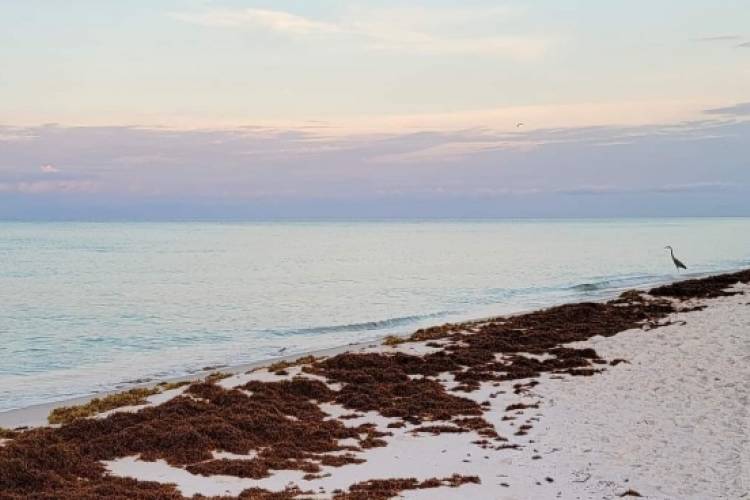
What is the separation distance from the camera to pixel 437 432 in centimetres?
1434

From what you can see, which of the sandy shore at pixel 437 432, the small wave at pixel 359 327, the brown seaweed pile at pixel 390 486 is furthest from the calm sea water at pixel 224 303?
the brown seaweed pile at pixel 390 486

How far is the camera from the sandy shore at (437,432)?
36.8ft

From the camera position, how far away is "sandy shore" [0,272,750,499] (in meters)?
11.2

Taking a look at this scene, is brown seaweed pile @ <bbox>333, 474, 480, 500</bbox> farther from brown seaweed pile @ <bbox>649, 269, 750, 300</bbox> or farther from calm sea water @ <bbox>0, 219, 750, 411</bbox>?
brown seaweed pile @ <bbox>649, 269, 750, 300</bbox>

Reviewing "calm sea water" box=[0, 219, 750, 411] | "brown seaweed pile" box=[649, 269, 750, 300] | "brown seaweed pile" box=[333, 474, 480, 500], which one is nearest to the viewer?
"brown seaweed pile" box=[333, 474, 480, 500]

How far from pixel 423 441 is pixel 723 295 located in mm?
28600

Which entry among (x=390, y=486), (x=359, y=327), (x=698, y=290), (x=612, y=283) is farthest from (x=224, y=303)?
(x=390, y=486)

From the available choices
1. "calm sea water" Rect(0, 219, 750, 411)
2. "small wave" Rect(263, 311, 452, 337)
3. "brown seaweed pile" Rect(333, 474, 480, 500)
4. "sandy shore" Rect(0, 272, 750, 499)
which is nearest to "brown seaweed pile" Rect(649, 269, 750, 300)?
"calm sea water" Rect(0, 219, 750, 411)

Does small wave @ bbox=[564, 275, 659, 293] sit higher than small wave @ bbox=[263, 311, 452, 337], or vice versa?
small wave @ bbox=[263, 311, 452, 337]

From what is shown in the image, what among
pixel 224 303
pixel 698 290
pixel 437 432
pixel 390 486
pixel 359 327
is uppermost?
pixel 390 486

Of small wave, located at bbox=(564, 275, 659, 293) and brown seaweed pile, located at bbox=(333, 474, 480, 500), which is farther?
small wave, located at bbox=(564, 275, 659, 293)

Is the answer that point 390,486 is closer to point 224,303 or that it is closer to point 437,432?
point 437,432

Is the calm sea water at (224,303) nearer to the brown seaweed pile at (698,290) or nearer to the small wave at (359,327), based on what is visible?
the small wave at (359,327)

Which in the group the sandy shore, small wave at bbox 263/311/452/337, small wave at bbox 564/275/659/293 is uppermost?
the sandy shore
